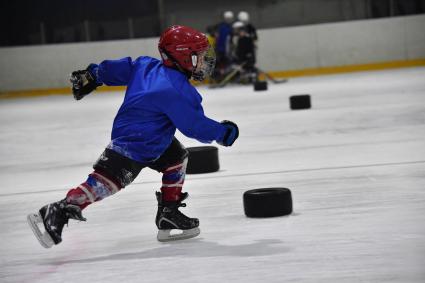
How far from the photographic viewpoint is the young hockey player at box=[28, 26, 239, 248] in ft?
12.5

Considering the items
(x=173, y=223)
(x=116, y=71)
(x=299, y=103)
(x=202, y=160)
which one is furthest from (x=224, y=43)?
(x=173, y=223)

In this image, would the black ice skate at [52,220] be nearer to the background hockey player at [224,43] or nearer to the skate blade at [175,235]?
the skate blade at [175,235]

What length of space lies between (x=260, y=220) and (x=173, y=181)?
1.78 ft

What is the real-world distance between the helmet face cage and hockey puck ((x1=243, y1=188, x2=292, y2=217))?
72 cm

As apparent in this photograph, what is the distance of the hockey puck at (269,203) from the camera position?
4414 mm

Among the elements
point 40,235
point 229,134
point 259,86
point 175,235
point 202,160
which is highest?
point 229,134

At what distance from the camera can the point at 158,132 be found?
13.0ft

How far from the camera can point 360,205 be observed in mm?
4590

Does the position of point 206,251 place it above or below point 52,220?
below

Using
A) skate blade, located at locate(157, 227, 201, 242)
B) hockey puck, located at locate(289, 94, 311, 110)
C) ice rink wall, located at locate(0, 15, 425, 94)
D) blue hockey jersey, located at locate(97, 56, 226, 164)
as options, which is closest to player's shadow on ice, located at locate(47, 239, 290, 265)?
skate blade, located at locate(157, 227, 201, 242)

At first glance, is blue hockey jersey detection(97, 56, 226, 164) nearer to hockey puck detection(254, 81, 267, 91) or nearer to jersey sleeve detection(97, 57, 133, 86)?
jersey sleeve detection(97, 57, 133, 86)

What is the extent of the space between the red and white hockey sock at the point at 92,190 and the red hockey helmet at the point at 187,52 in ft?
1.85

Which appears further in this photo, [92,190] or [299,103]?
[299,103]

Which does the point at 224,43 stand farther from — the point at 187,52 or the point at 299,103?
the point at 187,52
